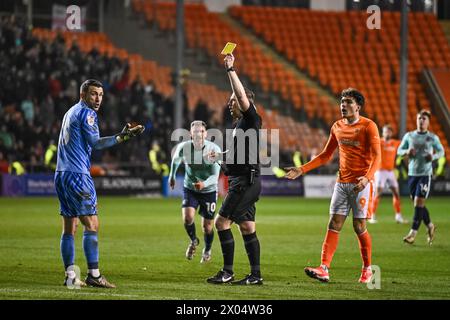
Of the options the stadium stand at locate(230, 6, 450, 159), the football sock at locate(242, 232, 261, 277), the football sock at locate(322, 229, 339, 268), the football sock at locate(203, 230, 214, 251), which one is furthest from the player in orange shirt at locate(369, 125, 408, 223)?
the stadium stand at locate(230, 6, 450, 159)

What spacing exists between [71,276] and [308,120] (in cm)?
2889

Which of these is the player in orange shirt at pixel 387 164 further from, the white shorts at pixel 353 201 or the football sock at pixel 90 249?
the football sock at pixel 90 249

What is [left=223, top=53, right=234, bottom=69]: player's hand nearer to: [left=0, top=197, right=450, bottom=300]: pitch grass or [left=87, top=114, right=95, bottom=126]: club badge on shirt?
[left=87, top=114, right=95, bottom=126]: club badge on shirt

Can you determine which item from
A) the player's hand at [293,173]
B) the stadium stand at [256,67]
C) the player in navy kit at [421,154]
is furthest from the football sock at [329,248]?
the stadium stand at [256,67]

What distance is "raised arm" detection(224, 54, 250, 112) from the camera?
1235 centimetres

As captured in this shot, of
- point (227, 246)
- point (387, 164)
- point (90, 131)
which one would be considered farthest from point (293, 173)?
point (387, 164)

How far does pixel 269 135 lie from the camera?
122 ft

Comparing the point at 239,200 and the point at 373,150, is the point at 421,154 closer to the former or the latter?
the point at 373,150

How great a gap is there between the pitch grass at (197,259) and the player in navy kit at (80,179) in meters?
0.38

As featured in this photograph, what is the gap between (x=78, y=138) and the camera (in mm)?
12516

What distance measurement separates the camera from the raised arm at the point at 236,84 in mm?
12352

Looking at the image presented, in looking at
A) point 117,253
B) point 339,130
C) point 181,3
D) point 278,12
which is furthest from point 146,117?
point 339,130

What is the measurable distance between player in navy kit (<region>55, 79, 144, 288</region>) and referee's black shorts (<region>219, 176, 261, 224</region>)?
168 cm

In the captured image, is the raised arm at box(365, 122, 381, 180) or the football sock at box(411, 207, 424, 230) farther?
the football sock at box(411, 207, 424, 230)
